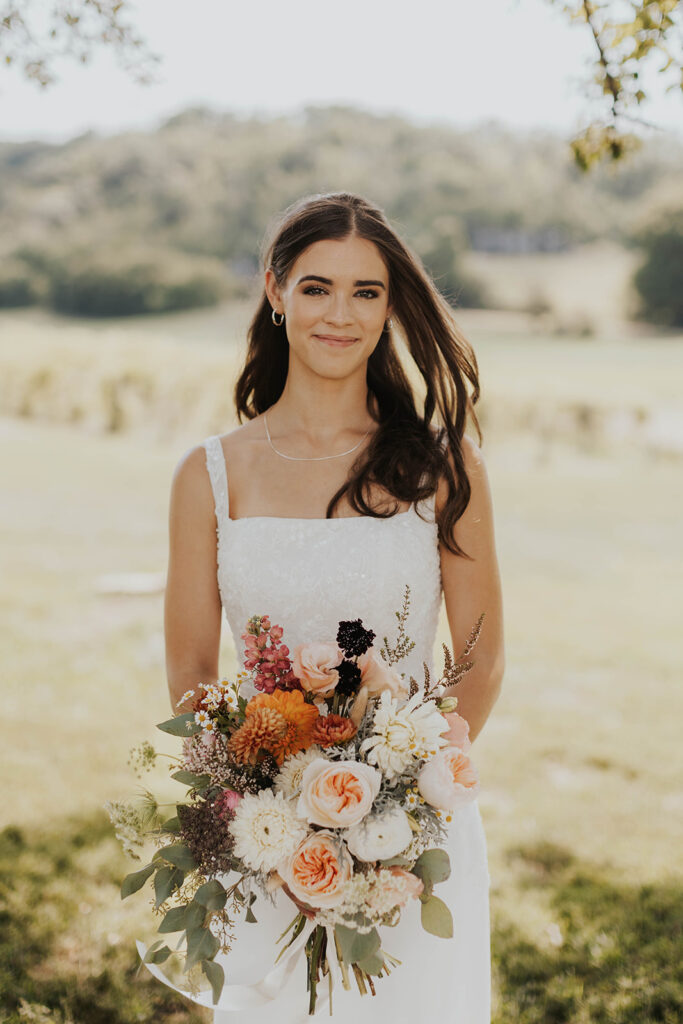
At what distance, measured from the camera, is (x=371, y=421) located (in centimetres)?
302

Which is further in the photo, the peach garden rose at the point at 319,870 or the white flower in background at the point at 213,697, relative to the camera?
the white flower in background at the point at 213,697

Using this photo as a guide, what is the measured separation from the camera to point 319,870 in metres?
1.73

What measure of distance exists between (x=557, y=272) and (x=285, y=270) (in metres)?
45.2

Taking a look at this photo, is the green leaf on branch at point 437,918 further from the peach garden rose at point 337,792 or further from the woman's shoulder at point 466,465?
the woman's shoulder at point 466,465

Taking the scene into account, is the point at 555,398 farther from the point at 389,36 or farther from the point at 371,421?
the point at 389,36

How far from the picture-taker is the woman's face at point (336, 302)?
8.95 ft

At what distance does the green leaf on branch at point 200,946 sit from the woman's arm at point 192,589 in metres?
0.83

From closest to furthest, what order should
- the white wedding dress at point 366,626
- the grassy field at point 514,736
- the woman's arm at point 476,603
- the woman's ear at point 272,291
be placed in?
the white wedding dress at point 366,626 → the woman's arm at point 476,603 → the woman's ear at point 272,291 → the grassy field at point 514,736

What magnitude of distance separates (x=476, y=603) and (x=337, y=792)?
105cm

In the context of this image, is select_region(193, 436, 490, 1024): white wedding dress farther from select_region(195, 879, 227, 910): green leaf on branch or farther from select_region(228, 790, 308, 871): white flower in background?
select_region(228, 790, 308, 871): white flower in background

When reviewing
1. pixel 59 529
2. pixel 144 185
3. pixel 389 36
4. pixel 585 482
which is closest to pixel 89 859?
pixel 59 529

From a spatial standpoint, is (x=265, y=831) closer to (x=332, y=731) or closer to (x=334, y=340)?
(x=332, y=731)

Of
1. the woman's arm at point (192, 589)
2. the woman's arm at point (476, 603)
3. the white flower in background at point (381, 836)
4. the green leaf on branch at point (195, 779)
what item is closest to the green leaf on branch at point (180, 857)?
the green leaf on branch at point (195, 779)

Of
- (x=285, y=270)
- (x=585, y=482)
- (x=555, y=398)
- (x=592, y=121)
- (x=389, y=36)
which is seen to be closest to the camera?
(x=285, y=270)
